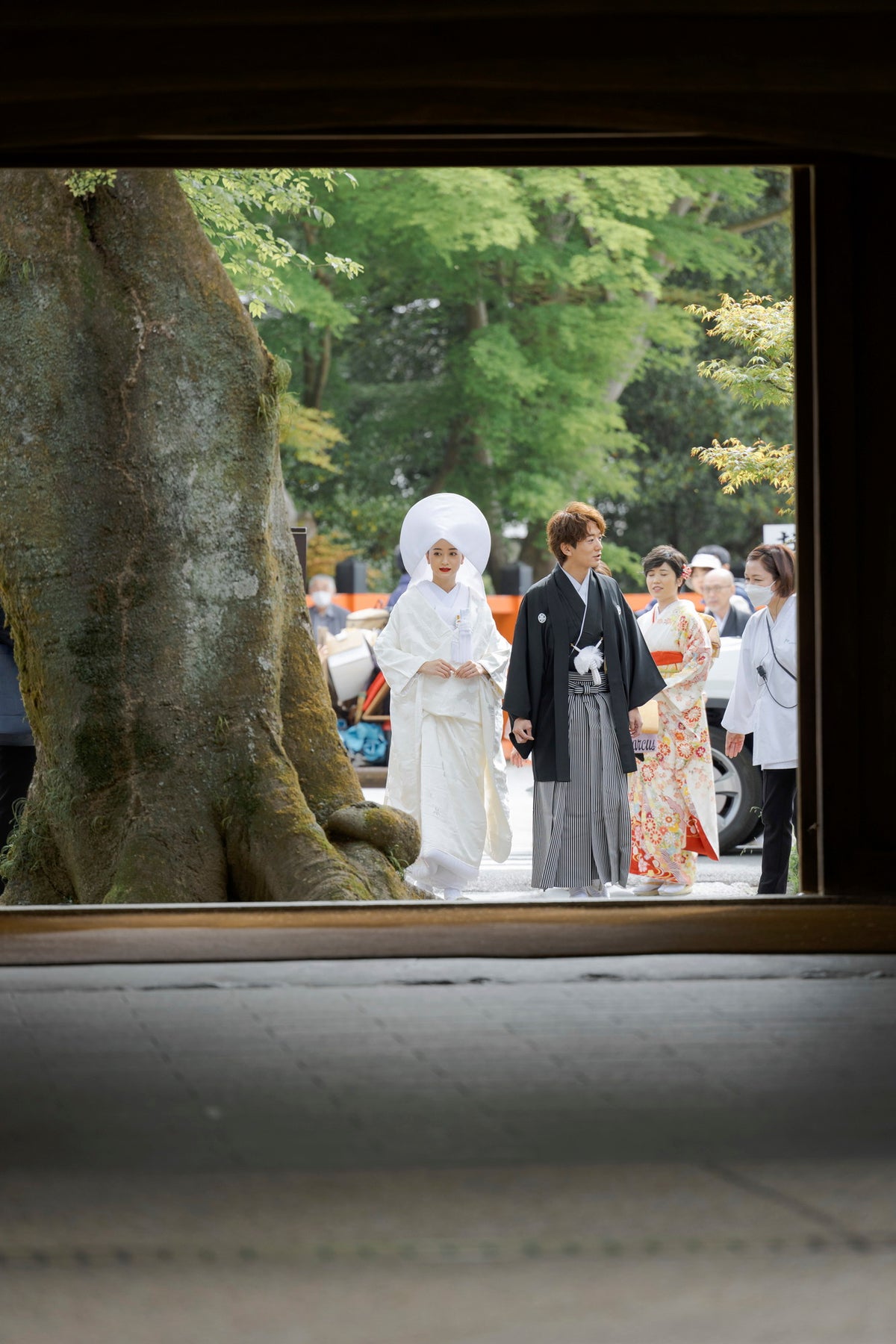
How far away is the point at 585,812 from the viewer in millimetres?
8273

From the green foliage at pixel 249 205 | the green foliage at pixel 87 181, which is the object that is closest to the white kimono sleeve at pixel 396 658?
the green foliage at pixel 249 205

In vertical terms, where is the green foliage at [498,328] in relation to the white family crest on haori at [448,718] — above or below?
above

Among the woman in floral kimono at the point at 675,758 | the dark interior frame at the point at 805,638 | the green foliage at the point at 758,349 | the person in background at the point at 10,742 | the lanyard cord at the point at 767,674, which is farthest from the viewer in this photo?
the green foliage at the point at 758,349

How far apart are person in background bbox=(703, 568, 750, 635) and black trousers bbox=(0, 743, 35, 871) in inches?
205

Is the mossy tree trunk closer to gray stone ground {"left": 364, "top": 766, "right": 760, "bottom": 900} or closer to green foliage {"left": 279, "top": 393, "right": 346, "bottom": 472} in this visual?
gray stone ground {"left": 364, "top": 766, "right": 760, "bottom": 900}

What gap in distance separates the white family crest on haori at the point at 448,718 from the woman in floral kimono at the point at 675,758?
832 mm

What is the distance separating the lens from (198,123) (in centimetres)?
522

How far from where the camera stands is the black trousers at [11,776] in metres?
8.52

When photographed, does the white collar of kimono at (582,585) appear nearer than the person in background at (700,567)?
Yes

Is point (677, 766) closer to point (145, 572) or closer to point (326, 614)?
point (145, 572)

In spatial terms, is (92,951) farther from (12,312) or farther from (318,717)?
(12,312)

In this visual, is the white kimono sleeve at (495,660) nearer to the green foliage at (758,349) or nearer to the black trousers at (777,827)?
the black trousers at (777,827)

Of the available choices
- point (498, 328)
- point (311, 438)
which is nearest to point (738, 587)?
point (498, 328)

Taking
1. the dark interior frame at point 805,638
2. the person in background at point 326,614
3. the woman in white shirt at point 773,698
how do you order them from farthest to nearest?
the person in background at point 326,614 < the woman in white shirt at point 773,698 < the dark interior frame at point 805,638
